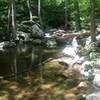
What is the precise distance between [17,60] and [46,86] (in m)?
7.25

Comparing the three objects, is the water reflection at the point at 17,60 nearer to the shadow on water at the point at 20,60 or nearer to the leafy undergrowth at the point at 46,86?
the shadow on water at the point at 20,60

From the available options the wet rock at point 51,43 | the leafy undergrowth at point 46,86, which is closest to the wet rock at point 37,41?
the wet rock at point 51,43

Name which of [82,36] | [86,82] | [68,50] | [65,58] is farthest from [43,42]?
[86,82]

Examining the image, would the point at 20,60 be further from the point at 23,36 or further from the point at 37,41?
the point at 23,36

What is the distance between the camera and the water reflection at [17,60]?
17812 mm

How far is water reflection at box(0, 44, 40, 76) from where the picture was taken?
17.8 metres

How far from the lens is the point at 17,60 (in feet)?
68.3

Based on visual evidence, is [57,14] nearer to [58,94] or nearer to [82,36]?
[82,36]

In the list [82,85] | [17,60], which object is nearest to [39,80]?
[82,85]

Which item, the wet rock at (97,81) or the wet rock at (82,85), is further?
the wet rock at (82,85)

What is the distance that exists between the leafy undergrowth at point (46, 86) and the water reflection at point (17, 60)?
151cm

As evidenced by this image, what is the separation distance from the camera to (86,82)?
14320 mm

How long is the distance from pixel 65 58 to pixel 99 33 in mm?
7383

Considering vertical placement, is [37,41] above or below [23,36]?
below
